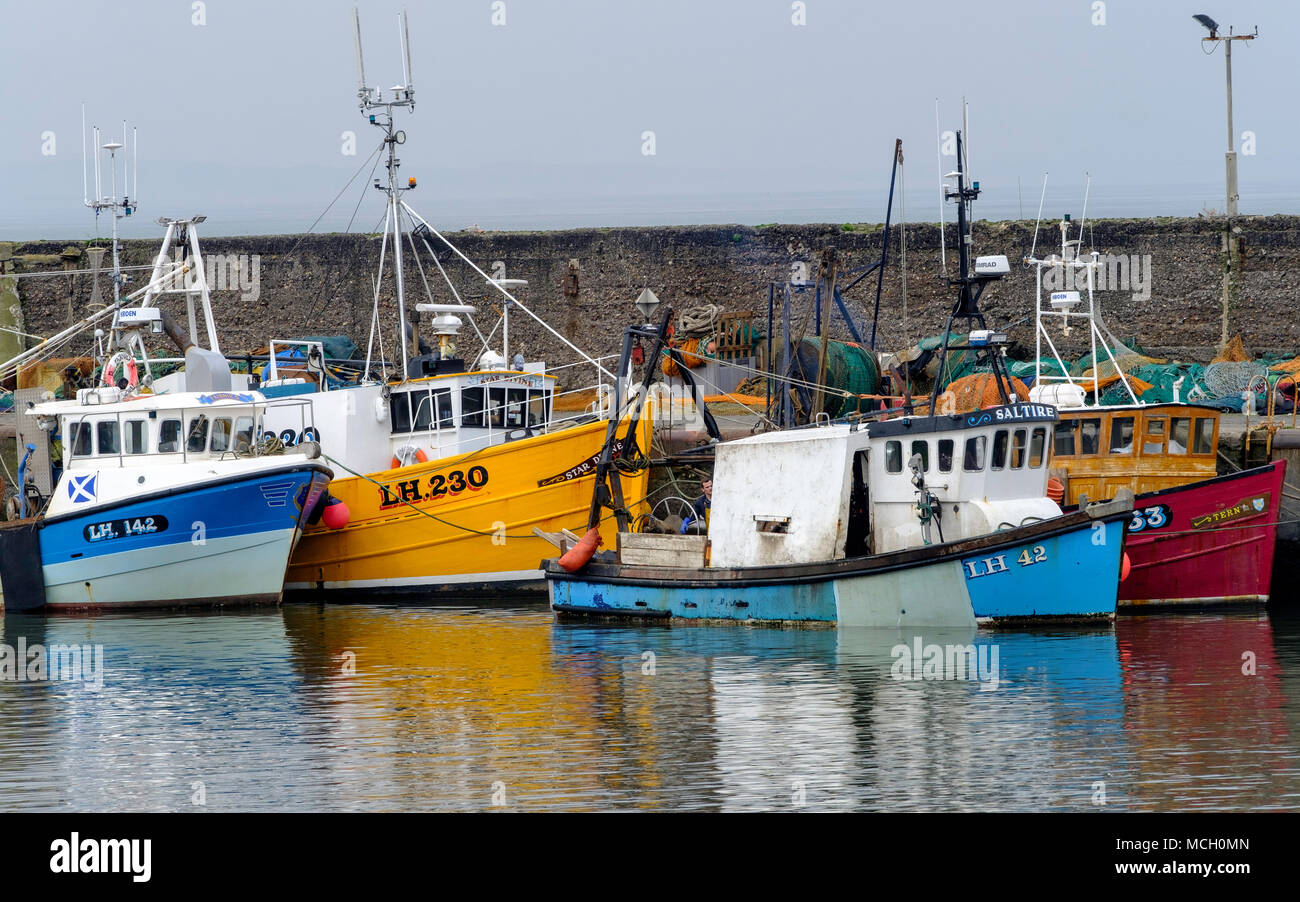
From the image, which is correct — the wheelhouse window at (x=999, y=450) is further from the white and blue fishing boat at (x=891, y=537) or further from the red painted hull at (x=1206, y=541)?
the red painted hull at (x=1206, y=541)

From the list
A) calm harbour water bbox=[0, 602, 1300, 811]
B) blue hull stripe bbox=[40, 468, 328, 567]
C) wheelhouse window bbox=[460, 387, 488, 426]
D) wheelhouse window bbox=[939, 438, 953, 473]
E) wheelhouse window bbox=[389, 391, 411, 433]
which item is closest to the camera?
calm harbour water bbox=[0, 602, 1300, 811]

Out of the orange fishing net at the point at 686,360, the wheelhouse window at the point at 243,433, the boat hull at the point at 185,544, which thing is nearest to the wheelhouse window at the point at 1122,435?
the orange fishing net at the point at 686,360

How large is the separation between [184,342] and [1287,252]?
18.3 metres

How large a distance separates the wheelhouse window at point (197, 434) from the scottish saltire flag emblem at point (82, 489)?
122 centimetres

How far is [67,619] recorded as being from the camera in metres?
18.6

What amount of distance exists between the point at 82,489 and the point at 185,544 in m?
1.56

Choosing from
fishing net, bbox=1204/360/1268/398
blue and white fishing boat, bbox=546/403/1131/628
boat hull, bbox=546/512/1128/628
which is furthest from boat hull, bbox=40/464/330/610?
fishing net, bbox=1204/360/1268/398

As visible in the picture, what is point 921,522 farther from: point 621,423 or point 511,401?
point 511,401

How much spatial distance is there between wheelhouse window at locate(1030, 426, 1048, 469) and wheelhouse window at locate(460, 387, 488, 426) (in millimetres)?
7664

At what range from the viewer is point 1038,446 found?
16188 millimetres

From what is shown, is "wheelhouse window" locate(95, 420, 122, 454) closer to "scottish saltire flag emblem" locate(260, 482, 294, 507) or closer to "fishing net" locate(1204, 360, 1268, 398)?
"scottish saltire flag emblem" locate(260, 482, 294, 507)

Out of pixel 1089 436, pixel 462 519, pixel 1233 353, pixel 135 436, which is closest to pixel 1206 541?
pixel 1089 436

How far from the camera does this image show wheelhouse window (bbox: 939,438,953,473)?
15836 mm
